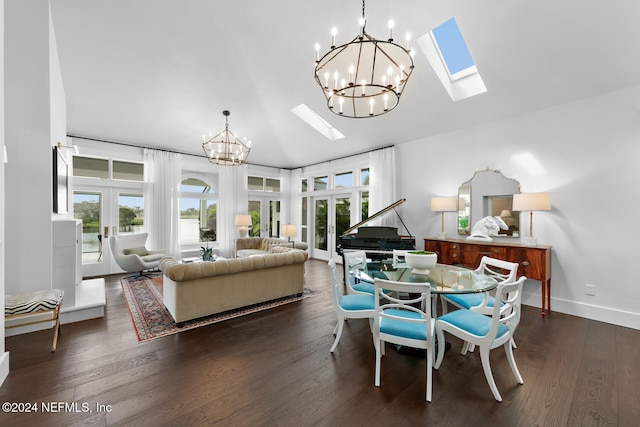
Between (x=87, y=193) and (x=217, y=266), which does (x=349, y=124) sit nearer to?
(x=217, y=266)

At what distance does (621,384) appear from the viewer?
7.20ft

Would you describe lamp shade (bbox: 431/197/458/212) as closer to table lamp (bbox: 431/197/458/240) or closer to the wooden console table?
table lamp (bbox: 431/197/458/240)

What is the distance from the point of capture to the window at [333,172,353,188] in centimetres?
724

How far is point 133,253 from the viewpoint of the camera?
5680 mm

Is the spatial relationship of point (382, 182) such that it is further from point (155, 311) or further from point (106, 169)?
point (106, 169)

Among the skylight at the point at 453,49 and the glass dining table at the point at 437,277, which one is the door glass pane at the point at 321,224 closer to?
the skylight at the point at 453,49

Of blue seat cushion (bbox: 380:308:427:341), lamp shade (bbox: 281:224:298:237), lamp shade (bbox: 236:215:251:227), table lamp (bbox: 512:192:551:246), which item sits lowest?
blue seat cushion (bbox: 380:308:427:341)

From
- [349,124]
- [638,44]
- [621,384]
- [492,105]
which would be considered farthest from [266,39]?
[621,384]

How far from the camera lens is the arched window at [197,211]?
7168 mm

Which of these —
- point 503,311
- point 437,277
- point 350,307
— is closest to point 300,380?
point 350,307

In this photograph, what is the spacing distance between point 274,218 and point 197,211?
2419 millimetres

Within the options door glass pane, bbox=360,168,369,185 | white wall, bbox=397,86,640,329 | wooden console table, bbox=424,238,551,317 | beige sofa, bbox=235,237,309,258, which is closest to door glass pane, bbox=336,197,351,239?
door glass pane, bbox=360,168,369,185

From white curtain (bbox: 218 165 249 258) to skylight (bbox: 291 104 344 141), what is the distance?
9.07ft

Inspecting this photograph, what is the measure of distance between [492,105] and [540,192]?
60.0 inches
